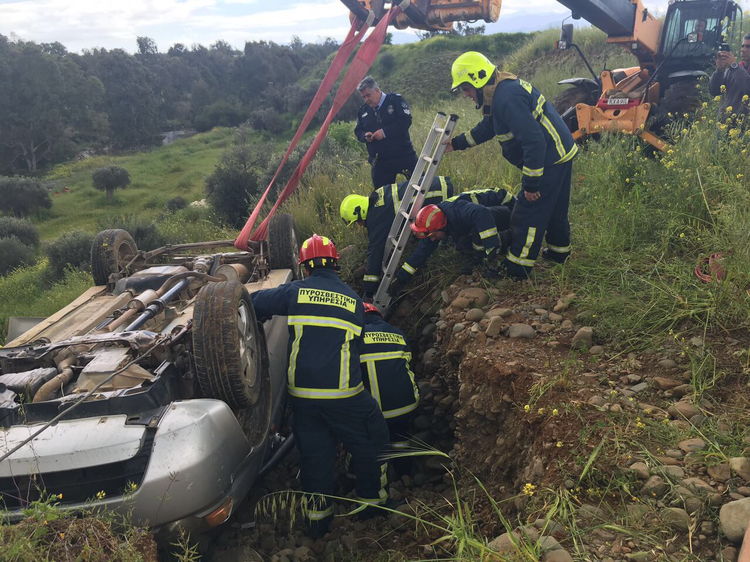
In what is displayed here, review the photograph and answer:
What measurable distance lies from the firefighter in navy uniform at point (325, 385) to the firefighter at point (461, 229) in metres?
1.10

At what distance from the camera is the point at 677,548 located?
1980 mm

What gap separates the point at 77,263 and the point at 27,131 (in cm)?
2713

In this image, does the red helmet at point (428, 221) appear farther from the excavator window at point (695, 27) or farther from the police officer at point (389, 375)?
the excavator window at point (695, 27)

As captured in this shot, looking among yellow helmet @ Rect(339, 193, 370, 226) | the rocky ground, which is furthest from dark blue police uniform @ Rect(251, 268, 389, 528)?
yellow helmet @ Rect(339, 193, 370, 226)

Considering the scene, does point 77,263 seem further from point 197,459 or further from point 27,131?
point 27,131

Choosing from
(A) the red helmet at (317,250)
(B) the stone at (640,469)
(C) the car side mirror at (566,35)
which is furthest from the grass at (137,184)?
(B) the stone at (640,469)

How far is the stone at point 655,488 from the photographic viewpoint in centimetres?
222

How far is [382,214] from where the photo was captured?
483cm

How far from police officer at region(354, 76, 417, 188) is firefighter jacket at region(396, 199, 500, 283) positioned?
162 cm

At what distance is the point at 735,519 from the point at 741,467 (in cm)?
32

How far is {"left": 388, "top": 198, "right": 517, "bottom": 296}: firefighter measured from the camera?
427cm

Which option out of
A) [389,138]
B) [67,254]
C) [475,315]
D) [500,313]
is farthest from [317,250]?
[67,254]

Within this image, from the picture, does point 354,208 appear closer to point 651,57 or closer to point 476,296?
point 476,296

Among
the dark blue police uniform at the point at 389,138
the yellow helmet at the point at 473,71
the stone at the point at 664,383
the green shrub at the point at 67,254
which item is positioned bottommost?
the green shrub at the point at 67,254
